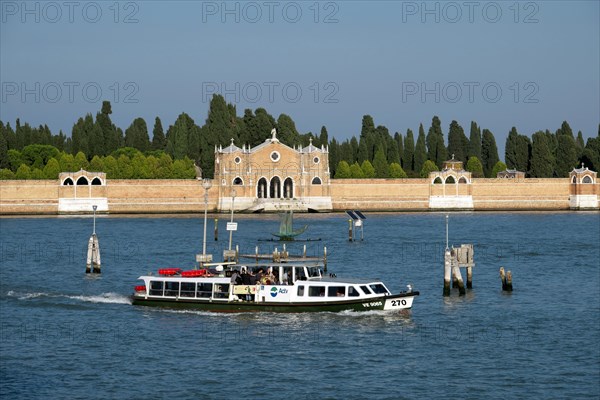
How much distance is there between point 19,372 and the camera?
25234 mm

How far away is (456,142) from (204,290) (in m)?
77.9

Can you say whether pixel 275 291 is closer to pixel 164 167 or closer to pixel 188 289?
pixel 188 289

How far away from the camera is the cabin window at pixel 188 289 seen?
3266 cm

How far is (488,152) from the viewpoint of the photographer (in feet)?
362

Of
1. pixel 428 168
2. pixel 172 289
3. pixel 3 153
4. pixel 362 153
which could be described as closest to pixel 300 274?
pixel 172 289

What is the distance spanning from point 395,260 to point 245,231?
69.9 ft

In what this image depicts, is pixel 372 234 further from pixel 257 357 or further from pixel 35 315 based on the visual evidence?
pixel 257 357

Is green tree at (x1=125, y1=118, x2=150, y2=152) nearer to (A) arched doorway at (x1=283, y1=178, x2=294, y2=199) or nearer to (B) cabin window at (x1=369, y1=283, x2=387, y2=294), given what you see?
(A) arched doorway at (x1=283, y1=178, x2=294, y2=199)

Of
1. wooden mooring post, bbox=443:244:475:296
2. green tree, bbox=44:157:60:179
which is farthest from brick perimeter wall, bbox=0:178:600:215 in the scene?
wooden mooring post, bbox=443:244:475:296

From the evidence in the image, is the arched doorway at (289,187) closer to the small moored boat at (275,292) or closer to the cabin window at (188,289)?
the small moored boat at (275,292)

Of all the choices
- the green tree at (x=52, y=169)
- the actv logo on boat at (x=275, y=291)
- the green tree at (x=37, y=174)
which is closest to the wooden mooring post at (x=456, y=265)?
the actv logo on boat at (x=275, y=291)

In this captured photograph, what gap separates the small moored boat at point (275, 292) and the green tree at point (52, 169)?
2557 inches

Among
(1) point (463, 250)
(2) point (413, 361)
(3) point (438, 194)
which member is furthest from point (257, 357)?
(3) point (438, 194)

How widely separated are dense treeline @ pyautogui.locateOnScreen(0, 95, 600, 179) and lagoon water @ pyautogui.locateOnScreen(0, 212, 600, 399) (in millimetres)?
50198
